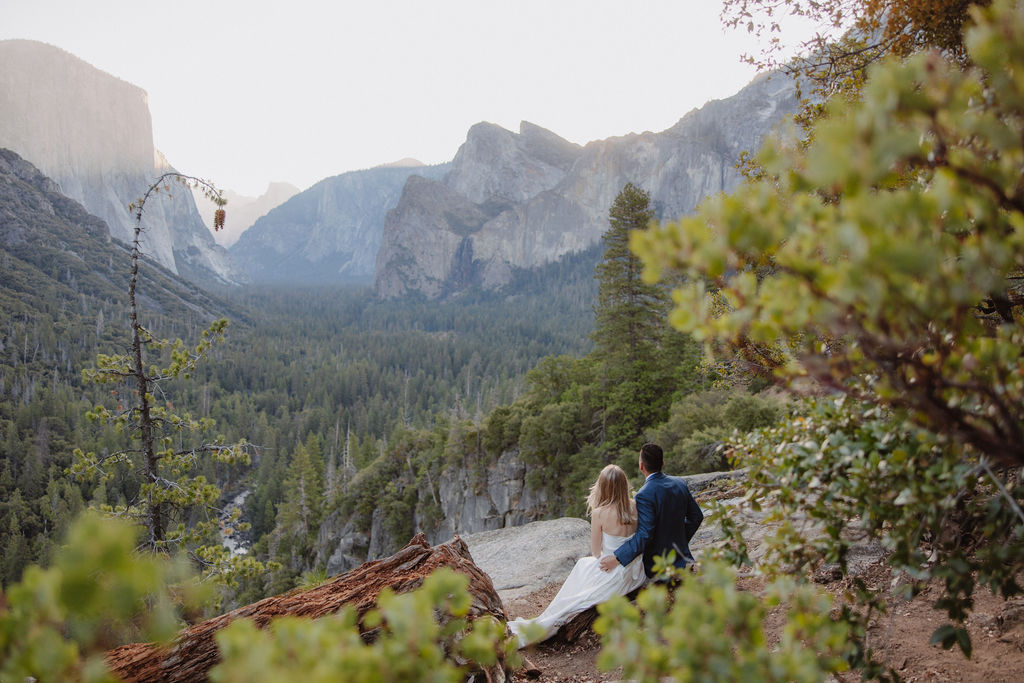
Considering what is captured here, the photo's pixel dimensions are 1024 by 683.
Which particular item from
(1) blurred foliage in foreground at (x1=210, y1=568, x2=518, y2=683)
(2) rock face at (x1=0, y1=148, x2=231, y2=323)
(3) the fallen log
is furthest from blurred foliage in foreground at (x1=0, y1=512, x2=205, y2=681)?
(2) rock face at (x1=0, y1=148, x2=231, y2=323)

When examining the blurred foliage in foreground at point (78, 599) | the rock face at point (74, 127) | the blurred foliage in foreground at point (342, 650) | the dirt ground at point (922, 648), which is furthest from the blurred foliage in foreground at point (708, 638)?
the rock face at point (74, 127)

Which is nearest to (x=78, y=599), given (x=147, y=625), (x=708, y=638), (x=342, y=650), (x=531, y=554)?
(x=147, y=625)

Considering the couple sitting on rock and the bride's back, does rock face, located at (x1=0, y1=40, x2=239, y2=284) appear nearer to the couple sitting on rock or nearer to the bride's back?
the couple sitting on rock

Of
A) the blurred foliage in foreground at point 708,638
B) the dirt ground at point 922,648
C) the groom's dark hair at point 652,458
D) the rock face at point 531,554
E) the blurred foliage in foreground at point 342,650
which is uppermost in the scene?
the blurred foliage in foreground at point 342,650

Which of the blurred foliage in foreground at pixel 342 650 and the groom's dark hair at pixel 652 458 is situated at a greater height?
the blurred foliage in foreground at pixel 342 650

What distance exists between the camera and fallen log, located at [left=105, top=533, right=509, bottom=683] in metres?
2.94

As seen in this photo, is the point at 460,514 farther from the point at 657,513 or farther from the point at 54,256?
the point at 54,256

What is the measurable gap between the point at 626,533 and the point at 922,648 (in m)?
2.26

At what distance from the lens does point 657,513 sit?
184 inches

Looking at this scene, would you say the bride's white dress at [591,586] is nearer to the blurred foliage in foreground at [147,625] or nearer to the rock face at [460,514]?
the blurred foliage in foreground at [147,625]

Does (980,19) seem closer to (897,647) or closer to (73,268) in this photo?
(897,647)

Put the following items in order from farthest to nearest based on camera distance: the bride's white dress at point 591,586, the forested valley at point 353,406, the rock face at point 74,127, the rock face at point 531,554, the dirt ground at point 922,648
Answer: the rock face at point 74,127, the forested valley at point 353,406, the rock face at point 531,554, the bride's white dress at point 591,586, the dirt ground at point 922,648

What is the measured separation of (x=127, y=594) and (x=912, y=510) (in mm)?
2431

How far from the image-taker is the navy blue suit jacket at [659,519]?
4648 millimetres
